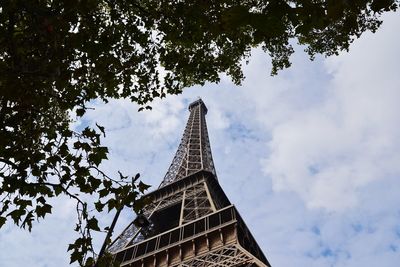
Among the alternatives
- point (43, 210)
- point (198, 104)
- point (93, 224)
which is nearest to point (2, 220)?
point (43, 210)

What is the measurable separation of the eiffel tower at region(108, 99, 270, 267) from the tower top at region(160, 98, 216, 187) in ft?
5.97

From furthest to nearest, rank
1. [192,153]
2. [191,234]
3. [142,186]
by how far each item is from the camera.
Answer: [192,153], [191,234], [142,186]

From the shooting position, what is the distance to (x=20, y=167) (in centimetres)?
762

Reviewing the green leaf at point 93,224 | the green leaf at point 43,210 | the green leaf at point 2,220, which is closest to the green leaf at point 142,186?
the green leaf at point 93,224

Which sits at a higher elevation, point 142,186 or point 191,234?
point 191,234

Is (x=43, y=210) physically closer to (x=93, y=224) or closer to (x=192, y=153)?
(x=93, y=224)

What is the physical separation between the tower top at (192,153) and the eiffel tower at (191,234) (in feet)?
5.97

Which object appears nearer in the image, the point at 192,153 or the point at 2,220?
the point at 2,220

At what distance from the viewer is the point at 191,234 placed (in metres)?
34.3

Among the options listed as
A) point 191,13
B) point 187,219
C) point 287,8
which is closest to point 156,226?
point 187,219

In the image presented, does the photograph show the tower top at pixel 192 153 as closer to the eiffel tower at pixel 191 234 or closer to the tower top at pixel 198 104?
the eiffel tower at pixel 191 234

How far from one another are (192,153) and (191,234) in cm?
2962

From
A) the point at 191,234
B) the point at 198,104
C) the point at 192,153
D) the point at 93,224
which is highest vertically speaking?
the point at 198,104

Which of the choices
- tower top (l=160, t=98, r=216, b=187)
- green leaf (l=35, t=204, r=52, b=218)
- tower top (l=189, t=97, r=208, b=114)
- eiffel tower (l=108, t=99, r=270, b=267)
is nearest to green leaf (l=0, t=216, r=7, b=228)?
green leaf (l=35, t=204, r=52, b=218)
